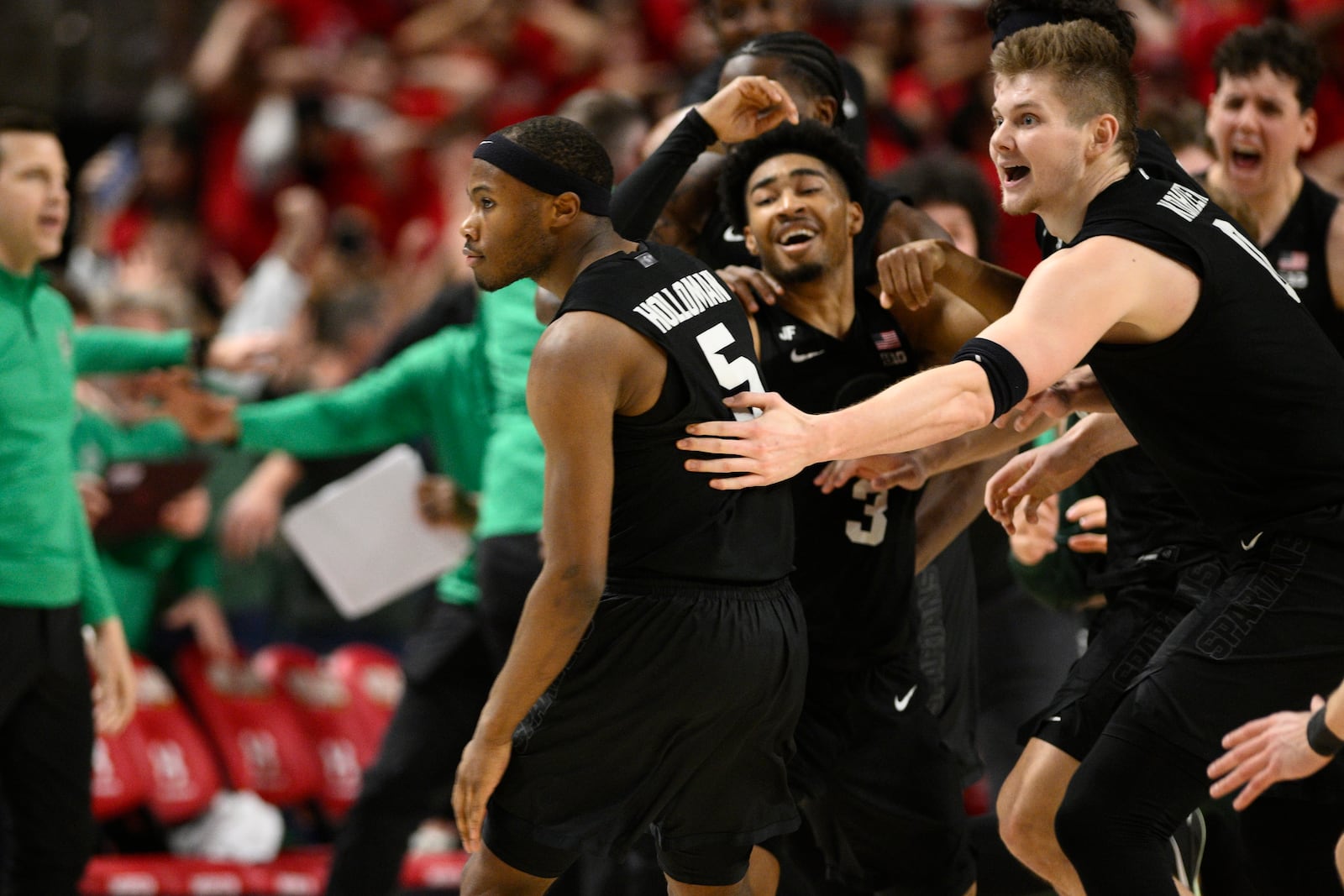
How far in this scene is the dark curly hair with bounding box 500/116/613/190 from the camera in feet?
12.3

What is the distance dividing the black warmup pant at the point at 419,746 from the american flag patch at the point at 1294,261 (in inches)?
97.2

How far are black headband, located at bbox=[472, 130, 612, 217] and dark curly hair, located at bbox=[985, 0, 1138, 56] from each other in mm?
1171

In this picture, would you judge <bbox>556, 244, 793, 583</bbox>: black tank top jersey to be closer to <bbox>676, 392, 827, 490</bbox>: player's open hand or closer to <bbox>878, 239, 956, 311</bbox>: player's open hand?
<bbox>676, 392, 827, 490</bbox>: player's open hand

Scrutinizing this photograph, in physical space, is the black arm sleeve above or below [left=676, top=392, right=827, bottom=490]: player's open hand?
above

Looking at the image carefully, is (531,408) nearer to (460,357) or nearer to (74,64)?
(460,357)

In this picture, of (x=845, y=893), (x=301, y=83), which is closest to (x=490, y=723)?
(x=845, y=893)

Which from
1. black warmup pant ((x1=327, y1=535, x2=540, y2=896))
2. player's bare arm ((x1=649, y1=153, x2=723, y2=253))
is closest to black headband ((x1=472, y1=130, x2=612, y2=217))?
player's bare arm ((x1=649, y1=153, x2=723, y2=253))

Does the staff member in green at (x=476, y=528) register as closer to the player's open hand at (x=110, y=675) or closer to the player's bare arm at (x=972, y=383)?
the player's open hand at (x=110, y=675)

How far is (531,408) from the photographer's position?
3496 millimetres

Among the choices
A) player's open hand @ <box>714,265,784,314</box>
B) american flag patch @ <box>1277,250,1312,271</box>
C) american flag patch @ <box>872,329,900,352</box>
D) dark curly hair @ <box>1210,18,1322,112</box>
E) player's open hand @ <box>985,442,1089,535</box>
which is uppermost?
dark curly hair @ <box>1210,18,1322,112</box>

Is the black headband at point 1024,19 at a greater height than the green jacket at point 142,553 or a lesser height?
greater

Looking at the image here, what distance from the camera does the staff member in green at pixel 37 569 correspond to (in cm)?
502

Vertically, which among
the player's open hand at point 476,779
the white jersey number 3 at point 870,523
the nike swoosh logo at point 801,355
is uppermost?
the nike swoosh logo at point 801,355

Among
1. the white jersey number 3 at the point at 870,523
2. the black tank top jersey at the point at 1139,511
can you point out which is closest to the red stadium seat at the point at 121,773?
the white jersey number 3 at the point at 870,523
